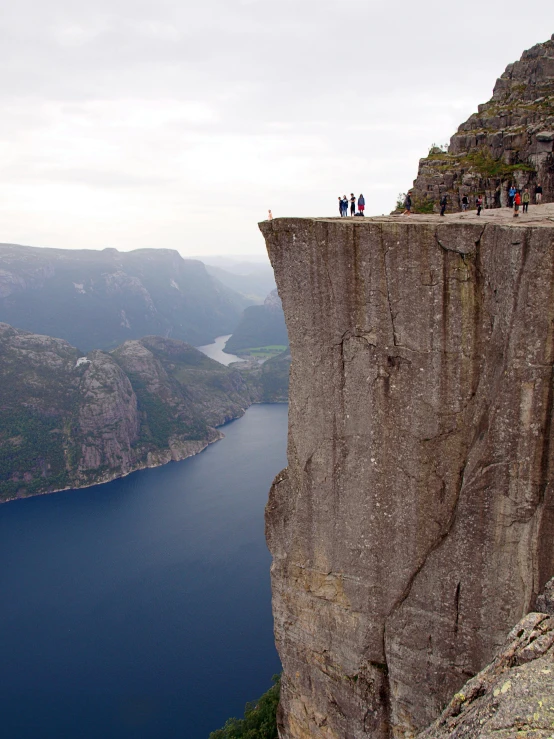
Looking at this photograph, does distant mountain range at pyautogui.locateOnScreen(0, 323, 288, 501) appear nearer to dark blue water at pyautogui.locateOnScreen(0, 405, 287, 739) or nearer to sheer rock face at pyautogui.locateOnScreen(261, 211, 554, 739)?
dark blue water at pyautogui.locateOnScreen(0, 405, 287, 739)

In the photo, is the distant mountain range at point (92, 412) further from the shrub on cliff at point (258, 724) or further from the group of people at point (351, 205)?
the group of people at point (351, 205)

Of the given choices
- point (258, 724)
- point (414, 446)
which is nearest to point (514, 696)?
point (414, 446)

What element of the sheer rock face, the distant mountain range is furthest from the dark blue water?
the sheer rock face

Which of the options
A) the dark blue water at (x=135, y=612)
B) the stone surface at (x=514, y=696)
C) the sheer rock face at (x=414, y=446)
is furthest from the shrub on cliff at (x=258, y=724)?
the stone surface at (x=514, y=696)

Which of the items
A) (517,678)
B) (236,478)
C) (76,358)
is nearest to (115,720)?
(517,678)

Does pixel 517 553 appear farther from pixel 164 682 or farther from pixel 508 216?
pixel 164 682
